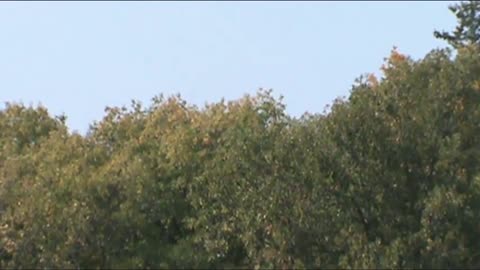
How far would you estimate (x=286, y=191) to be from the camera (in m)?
21.1

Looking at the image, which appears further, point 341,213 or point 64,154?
point 64,154

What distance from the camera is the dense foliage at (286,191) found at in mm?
20219

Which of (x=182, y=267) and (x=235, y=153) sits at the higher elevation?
(x=235, y=153)

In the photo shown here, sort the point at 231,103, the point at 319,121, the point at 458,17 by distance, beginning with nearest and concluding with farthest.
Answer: the point at 319,121 → the point at 231,103 → the point at 458,17

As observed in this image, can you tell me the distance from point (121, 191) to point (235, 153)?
8.47 feet

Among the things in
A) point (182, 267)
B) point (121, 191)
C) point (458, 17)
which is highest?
point (458, 17)

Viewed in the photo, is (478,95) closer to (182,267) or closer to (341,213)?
(341,213)

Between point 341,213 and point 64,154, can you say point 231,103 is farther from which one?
point 341,213

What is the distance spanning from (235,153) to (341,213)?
112 inches

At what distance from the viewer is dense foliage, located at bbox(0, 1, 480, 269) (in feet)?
66.3

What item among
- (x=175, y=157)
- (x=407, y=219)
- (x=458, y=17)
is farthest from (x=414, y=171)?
(x=458, y=17)

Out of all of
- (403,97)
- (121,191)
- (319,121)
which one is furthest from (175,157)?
(403,97)

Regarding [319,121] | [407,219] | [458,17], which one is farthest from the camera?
[458,17]

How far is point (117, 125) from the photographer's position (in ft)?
86.1
